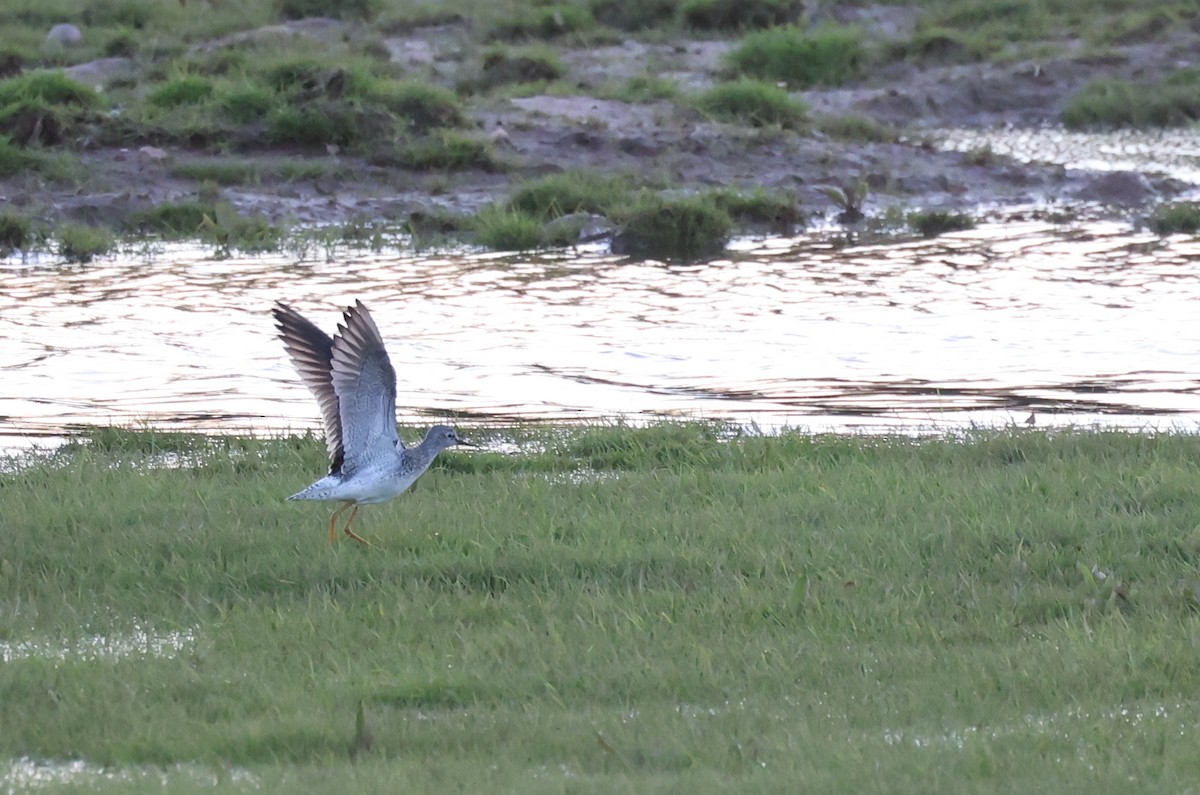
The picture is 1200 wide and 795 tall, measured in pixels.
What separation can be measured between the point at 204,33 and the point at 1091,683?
21584 mm

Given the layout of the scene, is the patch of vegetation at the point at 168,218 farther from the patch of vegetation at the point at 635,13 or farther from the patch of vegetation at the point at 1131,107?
the patch of vegetation at the point at 635,13

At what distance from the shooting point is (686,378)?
9.96 meters

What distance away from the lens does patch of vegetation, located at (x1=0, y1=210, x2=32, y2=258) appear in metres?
14.1

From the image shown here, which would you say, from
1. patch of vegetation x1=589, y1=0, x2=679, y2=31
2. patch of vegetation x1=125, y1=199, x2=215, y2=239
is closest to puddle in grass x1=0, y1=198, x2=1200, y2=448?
patch of vegetation x1=125, y1=199, x2=215, y2=239

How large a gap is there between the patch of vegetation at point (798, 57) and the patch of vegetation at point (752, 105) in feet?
13.3

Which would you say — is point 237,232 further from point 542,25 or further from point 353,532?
point 542,25

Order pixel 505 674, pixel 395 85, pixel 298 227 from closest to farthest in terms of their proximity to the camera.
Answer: pixel 505 674
pixel 298 227
pixel 395 85

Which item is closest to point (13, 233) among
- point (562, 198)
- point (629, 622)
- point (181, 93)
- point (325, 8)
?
point (181, 93)

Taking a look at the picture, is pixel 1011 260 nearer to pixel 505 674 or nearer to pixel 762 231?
pixel 762 231

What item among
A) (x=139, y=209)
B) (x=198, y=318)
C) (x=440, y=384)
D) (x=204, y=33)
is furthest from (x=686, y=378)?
(x=204, y=33)

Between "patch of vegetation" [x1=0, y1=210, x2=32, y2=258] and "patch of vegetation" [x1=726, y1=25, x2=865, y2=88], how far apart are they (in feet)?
37.0

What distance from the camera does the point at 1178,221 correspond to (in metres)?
15.2

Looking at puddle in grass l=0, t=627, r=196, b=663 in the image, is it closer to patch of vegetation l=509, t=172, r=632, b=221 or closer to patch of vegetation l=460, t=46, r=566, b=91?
patch of vegetation l=509, t=172, r=632, b=221

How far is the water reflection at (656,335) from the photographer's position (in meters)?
9.19
